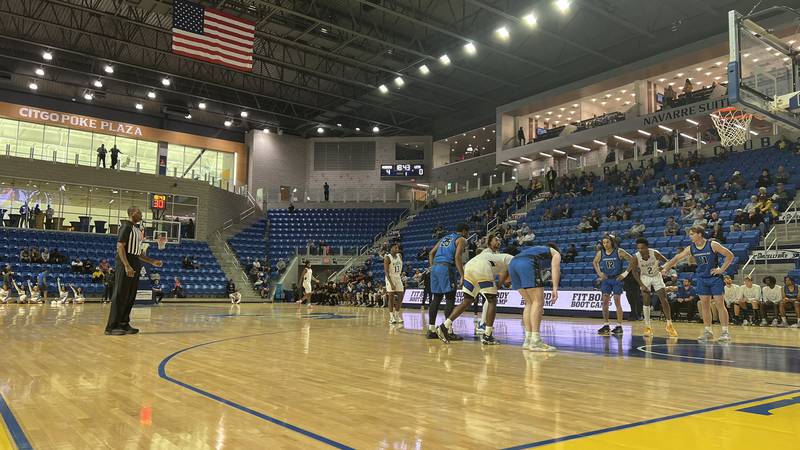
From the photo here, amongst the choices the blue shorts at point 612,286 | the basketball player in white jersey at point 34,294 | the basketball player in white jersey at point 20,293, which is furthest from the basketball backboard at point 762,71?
the basketball player in white jersey at point 34,294

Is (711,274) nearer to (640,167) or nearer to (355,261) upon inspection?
(640,167)

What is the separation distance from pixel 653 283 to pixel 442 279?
4.36m

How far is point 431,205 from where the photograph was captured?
35156 millimetres

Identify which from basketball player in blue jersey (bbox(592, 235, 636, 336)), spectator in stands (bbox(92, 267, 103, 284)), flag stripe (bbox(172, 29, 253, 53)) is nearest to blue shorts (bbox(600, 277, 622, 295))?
basketball player in blue jersey (bbox(592, 235, 636, 336))

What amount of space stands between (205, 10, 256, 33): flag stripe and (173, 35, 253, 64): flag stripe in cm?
92

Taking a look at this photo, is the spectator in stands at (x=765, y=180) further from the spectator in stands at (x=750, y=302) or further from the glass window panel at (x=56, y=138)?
the glass window panel at (x=56, y=138)

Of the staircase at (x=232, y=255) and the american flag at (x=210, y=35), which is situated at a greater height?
the american flag at (x=210, y=35)

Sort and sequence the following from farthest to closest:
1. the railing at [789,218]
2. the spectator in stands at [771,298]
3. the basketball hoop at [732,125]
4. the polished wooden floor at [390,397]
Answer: the basketball hoop at [732,125] < the railing at [789,218] < the spectator in stands at [771,298] < the polished wooden floor at [390,397]

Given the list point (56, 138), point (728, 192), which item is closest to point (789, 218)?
point (728, 192)

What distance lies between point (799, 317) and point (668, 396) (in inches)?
454

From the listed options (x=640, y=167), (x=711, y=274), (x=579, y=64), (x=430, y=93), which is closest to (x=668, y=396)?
(x=711, y=274)

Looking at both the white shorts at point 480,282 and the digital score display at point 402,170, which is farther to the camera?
the digital score display at point 402,170

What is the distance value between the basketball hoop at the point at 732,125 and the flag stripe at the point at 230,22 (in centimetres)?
1611

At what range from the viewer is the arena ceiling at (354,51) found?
2316 cm
